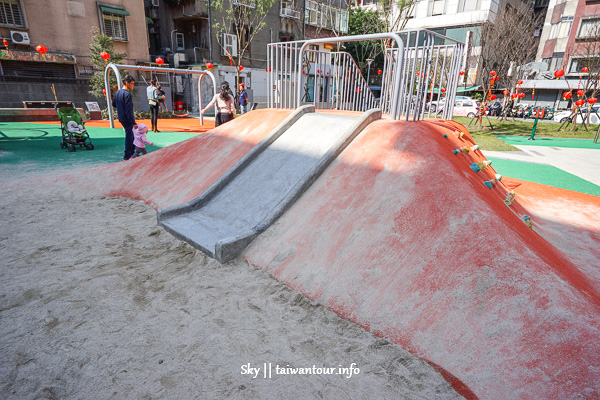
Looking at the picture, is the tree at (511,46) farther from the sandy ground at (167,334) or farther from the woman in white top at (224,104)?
the sandy ground at (167,334)

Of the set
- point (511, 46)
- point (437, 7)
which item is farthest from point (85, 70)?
point (437, 7)

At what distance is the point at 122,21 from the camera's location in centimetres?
2159

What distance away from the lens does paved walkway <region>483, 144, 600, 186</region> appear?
31.4 feet

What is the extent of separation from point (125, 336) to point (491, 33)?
99.6 ft

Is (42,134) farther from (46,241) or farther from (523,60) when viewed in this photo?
(523,60)

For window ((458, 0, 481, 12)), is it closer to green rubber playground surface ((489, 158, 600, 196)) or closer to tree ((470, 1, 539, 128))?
tree ((470, 1, 539, 128))

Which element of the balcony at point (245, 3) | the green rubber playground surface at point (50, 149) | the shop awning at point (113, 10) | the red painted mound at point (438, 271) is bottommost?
the green rubber playground surface at point (50, 149)

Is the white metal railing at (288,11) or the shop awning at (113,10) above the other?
the white metal railing at (288,11)

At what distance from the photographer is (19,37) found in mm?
17828

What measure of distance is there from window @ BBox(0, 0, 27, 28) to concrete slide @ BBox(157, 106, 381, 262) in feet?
71.3

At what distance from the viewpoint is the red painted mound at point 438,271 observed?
2244 millimetres

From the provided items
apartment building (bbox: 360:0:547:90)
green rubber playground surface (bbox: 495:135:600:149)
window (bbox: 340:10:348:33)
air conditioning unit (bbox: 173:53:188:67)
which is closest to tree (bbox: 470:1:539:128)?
green rubber playground surface (bbox: 495:135:600:149)

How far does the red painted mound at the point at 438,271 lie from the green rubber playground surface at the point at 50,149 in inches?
274

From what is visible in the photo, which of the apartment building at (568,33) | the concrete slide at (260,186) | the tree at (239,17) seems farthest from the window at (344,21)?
the concrete slide at (260,186)
